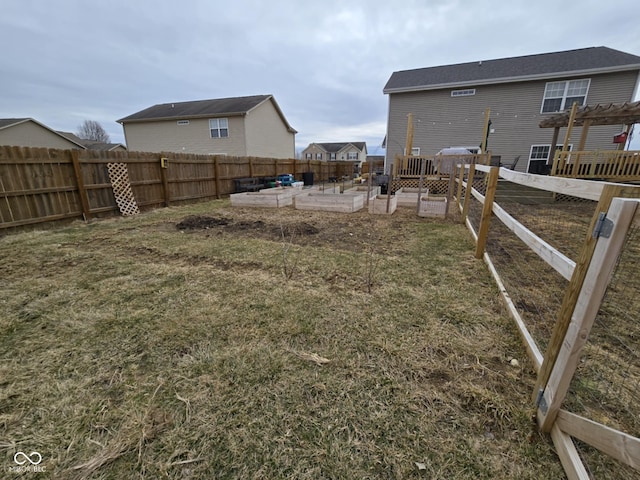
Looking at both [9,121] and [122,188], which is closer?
[122,188]

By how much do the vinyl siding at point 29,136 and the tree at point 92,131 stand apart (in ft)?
131

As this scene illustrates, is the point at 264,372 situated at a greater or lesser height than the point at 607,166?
lesser

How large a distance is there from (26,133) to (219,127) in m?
15.6

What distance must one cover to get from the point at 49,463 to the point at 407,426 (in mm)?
1899

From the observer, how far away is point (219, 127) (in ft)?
65.6

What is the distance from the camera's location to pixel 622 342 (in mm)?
2254

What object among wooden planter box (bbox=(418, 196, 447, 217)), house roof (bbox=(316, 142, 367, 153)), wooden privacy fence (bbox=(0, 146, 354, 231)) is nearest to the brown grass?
wooden privacy fence (bbox=(0, 146, 354, 231))

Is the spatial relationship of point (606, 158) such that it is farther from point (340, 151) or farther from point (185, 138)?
point (340, 151)

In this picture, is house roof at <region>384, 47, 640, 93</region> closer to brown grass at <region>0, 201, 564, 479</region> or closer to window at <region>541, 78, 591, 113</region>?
A: window at <region>541, 78, 591, 113</region>

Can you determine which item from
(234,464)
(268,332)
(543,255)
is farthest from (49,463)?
(543,255)

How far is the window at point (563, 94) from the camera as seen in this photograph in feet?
44.8

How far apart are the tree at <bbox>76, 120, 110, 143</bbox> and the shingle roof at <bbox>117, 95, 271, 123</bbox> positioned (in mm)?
45130

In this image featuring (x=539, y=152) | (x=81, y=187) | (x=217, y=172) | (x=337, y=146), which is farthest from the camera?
(x=337, y=146)

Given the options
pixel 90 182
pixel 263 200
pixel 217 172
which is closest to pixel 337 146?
pixel 217 172
